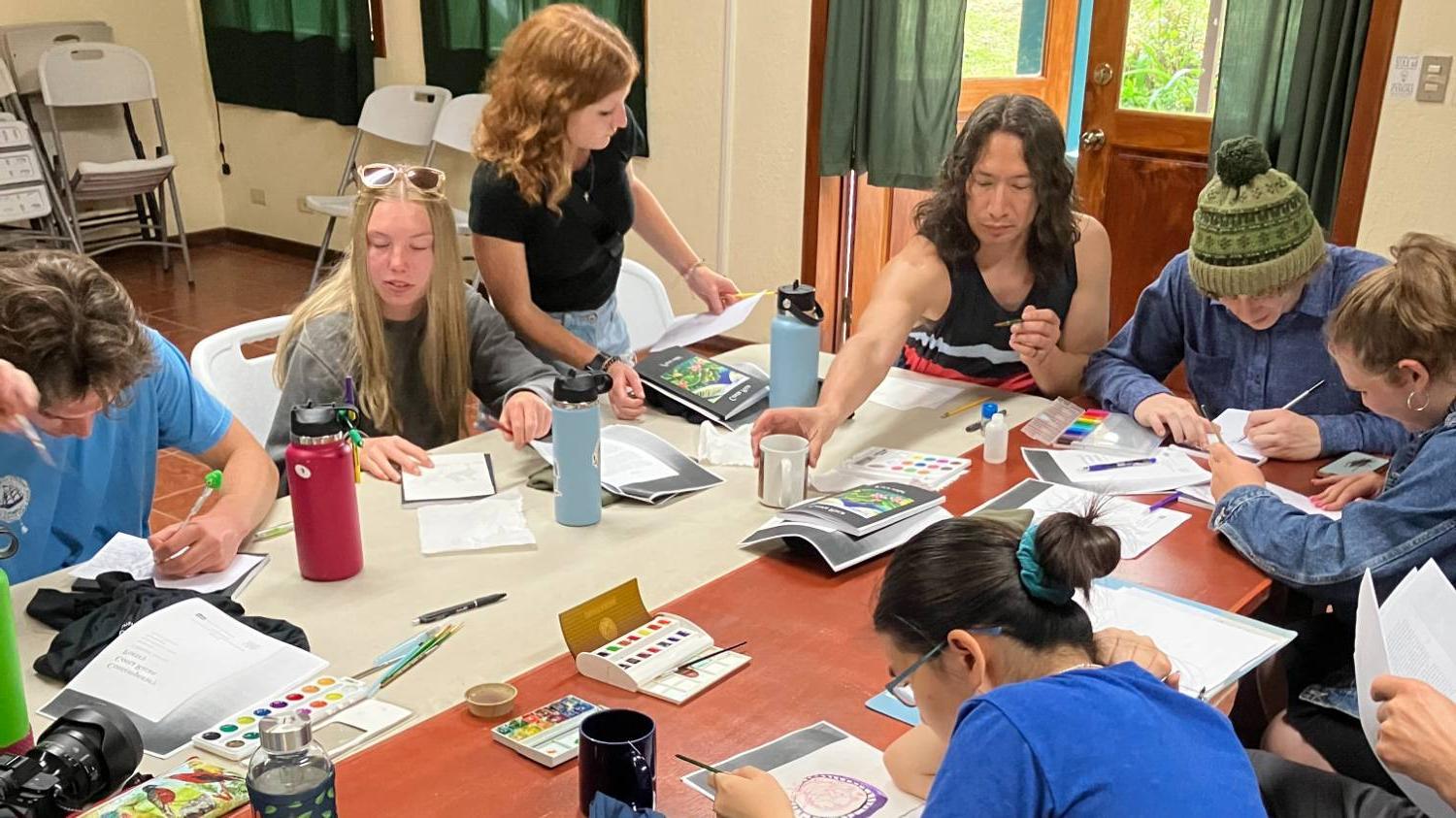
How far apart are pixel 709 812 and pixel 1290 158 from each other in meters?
3.23

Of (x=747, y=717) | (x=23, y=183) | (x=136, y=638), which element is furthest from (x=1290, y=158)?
(x=23, y=183)

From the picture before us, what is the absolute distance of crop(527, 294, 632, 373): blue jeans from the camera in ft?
9.11

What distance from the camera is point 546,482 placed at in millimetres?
2021

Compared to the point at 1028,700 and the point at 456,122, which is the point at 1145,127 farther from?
the point at 1028,700

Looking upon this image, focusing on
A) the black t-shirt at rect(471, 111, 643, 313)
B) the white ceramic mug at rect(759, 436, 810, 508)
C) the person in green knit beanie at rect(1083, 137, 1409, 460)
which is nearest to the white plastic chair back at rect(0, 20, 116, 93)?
the black t-shirt at rect(471, 111, 643, 313)

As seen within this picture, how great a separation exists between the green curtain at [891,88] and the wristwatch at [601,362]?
6.90ft

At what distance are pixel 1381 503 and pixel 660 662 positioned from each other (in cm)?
98

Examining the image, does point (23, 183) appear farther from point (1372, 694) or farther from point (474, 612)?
point (1372, 694)

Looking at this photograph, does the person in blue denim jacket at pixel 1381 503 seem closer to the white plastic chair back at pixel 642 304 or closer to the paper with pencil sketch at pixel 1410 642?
the paper with pencil sketch at pixel 1410 642

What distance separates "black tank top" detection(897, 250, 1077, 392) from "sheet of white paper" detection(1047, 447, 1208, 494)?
1.41ft

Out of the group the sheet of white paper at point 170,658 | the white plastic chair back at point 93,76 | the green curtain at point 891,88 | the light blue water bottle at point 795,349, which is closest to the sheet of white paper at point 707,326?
the light blue water bottle at point 795,349

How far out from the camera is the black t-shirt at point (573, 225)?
2.60 m

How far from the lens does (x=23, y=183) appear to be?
557 centimetres

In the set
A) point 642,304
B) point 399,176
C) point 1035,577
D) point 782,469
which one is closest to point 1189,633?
point 1035,577
